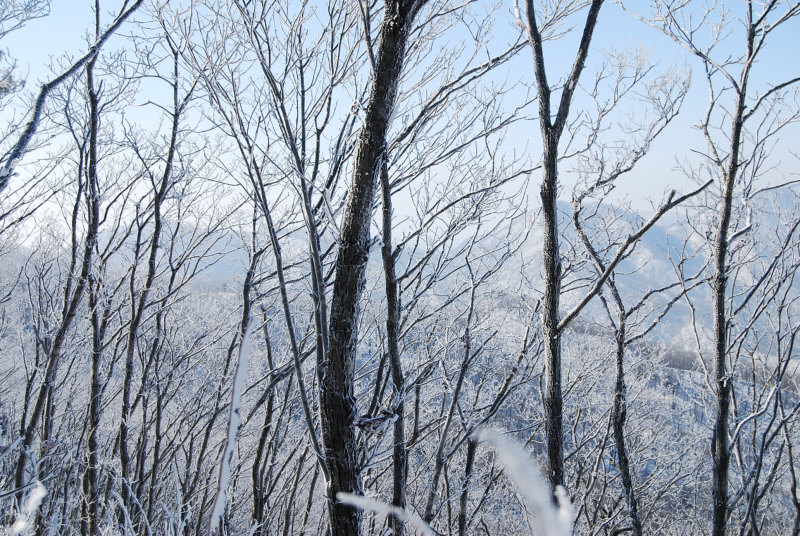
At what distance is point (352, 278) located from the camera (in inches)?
59.1

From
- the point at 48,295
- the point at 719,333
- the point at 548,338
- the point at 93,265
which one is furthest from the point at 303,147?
the point at 48,295

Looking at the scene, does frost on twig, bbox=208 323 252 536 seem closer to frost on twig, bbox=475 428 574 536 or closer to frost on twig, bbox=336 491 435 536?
frost on twig, bbox=336 491 435 536

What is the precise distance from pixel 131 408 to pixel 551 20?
4824 millimetres

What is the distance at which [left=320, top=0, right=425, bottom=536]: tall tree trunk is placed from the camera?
147 centimetres

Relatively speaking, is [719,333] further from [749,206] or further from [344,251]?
[344,251]

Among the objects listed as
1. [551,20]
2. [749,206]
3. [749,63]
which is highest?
[749,63]

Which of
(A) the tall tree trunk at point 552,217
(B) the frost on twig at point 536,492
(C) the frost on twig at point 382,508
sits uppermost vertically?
(A) the tall tree trunk at point 552,217

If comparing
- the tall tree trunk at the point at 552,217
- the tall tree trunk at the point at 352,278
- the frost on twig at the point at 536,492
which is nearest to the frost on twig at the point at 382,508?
the frost on twig at the point at 536,492

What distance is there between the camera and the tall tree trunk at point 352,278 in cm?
147

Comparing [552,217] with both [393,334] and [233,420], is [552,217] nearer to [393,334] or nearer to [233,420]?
[393,334]

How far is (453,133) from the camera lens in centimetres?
320

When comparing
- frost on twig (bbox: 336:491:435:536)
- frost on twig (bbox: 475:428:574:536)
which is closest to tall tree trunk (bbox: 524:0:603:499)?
frost on twig (bbox: 336:491:435:536)

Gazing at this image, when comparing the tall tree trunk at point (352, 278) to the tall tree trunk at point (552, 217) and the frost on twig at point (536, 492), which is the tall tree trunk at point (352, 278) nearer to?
the tall tree trunk at point (552, 217)

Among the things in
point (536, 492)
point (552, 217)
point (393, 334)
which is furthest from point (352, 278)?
point (536, 492)
